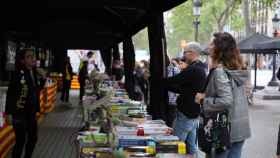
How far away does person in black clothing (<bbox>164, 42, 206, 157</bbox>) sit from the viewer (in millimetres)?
6867

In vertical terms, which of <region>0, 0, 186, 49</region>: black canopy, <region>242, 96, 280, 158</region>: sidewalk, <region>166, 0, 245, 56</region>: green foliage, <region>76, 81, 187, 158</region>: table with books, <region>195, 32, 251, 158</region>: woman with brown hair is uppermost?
<region>166, 0, 245, 56</region>: green foliage

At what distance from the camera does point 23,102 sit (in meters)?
7.35

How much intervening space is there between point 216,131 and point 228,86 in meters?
0.39

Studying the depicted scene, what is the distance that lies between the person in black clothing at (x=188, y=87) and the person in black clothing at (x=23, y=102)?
174 centimetres

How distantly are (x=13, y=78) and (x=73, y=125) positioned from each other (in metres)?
6.80

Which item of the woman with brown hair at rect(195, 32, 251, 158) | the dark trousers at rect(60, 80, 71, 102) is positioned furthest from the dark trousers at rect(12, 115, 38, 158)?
the dark trousers at rect(60, 80, 71, 102)

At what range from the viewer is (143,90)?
18188mm

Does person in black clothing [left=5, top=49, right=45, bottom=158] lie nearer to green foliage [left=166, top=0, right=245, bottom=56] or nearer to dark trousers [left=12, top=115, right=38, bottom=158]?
dark trousers [left=12, top=115, right=38, bottom=158]

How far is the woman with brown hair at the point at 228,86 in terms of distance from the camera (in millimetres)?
4965

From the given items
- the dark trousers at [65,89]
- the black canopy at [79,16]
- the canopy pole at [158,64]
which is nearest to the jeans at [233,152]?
the black canopy at [79,16]

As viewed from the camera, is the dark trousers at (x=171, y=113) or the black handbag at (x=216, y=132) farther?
the dark trousers at (x=171, y=113)

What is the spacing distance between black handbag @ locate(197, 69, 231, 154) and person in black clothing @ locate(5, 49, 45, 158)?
3.03m

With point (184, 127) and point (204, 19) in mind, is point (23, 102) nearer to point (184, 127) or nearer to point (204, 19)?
point (184, 127)

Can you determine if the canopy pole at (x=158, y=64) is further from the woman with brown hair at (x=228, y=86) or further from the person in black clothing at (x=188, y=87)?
the woman with brown hair at (x=228, y=86)
